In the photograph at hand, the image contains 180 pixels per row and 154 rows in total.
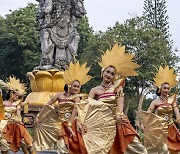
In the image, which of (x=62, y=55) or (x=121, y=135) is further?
(x=62, y=55)

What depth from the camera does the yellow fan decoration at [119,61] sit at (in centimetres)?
1028

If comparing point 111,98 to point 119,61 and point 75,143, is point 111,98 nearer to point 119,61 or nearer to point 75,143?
point 119,61

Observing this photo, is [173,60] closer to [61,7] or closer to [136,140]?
[61,7]

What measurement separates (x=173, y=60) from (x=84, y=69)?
2656cm

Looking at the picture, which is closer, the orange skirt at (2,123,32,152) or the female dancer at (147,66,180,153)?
the female dancer at (147,66,180,153)

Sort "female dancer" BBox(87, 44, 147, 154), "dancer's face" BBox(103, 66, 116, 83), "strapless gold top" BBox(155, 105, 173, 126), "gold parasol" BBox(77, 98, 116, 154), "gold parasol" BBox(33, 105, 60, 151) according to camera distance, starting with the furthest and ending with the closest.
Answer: "gold parasol" BBox(33, 105, 60, 151), "strapless gold top" BBox(155, 105, 173, 126), "dancer's face" BBox(103, 66, 116, 83), "female dancer" BBox(87, 44, 147, 154), "gold parasol" BBox(77, 98, 116, 154)

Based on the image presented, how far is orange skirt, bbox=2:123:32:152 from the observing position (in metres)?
13.6

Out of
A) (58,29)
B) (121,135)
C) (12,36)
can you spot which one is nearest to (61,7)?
(58,29)

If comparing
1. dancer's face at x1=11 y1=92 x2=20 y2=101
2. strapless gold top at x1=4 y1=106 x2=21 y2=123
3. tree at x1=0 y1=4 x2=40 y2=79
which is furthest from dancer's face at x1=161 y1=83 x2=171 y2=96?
tree at x1=0 y1=4 x2=40 y2=79

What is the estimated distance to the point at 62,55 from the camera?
23.1 meters

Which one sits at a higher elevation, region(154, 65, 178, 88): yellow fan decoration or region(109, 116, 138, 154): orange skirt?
region(154, 65, 178, 88): yellow fan decoration

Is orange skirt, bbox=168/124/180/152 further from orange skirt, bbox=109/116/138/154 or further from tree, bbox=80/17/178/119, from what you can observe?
tree, bbox=80/17/178/119

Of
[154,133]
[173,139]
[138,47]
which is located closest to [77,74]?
[154,133]

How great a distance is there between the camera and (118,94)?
33.3 ft
